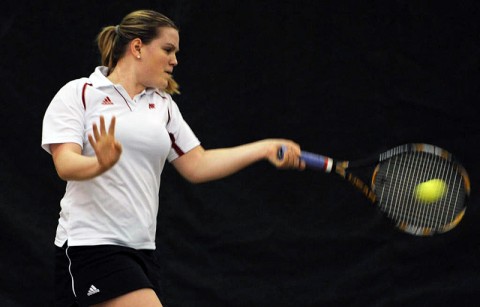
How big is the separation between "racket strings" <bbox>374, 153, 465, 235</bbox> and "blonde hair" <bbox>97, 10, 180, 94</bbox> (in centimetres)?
82

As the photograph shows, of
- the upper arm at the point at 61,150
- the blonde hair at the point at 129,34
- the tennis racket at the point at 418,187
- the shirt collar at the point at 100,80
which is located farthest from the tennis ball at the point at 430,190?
the upper arm at the point at 61,150

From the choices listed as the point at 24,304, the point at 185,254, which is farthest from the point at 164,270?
the point at 24,304

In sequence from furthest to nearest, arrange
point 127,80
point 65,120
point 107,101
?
point 127,80
point 107,101
point 65,120

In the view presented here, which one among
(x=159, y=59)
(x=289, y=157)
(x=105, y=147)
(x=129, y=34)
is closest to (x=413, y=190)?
(x=289, y=157)

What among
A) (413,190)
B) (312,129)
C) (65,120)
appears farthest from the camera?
(312,129)

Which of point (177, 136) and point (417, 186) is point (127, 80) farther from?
point (417, 186)

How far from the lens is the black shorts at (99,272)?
2.98 meters

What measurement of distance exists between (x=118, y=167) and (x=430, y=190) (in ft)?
3.91

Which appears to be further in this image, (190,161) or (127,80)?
(190,161)

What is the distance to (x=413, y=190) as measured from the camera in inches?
138

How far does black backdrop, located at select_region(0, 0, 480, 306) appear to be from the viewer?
451 centimetres

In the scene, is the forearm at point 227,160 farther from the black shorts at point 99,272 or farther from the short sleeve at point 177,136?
the black shorts at point 99,272

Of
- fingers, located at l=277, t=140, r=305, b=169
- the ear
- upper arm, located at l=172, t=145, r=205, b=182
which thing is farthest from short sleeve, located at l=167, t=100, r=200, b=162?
fingers, located at l=277, t=140, r=305, b=169

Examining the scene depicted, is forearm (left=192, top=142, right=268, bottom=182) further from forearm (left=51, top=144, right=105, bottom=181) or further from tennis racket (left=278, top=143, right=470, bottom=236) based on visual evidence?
forearm (left=51, top=144, right=105, bottom=181)
